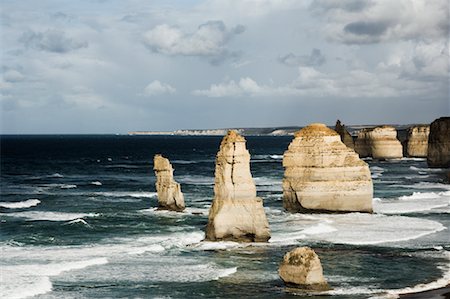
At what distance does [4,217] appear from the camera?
185ft

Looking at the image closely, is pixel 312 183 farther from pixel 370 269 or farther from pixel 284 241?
pixel 370 269

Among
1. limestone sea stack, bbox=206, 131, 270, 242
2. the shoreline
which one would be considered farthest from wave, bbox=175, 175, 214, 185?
the shoreline

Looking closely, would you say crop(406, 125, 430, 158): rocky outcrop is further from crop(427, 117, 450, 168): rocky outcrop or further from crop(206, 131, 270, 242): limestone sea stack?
crop(206, 131, 270, 242): limestone sea stack

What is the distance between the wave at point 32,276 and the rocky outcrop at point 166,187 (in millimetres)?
18037

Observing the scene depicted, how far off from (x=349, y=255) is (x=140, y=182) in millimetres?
58499

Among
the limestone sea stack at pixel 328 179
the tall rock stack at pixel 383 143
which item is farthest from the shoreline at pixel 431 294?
the tall rock stack at pixel 383 143

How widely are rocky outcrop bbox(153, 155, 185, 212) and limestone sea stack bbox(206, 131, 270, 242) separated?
47.3 feet

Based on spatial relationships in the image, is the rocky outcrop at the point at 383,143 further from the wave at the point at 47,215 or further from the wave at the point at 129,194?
the wave at the point at 47,215

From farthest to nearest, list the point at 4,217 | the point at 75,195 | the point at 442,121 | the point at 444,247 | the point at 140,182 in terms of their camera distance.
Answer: the point at 442,121
the point at 140,182
the point at 75,195
the point at 4,217
the point at 444,247

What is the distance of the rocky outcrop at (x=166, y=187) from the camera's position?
5541 centimetres

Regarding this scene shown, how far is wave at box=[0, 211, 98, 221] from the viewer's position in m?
55.3

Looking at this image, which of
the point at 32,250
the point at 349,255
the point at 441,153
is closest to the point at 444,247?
the point at 349,255

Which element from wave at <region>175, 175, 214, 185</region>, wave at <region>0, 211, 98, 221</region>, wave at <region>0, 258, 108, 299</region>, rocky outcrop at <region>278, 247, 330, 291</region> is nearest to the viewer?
rocky outcrop at <region>278, 247, 330, 291</region>

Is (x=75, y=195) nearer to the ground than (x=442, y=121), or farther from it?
nearer to the ground
